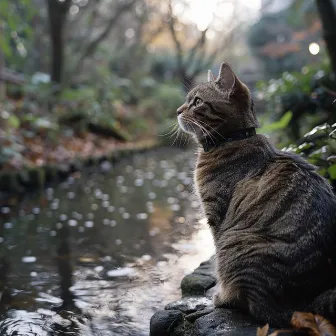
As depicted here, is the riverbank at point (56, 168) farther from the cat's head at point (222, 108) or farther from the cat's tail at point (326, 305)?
the cat's tail at point (326, 305)

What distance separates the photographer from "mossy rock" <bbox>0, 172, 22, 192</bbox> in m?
7.11

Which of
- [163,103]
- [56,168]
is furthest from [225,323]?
[163,103]

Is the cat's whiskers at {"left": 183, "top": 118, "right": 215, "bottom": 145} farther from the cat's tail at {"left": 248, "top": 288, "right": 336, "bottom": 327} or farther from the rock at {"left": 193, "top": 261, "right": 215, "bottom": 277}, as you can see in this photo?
the rock at {"left": 193, "top": 261, "right": 215, "bottom": 277}

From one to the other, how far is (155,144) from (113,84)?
2455 mm

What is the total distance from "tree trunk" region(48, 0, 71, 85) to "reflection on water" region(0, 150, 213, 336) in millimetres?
5125

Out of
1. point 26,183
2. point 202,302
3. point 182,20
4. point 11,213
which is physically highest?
point 182,20

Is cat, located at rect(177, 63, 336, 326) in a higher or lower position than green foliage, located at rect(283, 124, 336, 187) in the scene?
lower

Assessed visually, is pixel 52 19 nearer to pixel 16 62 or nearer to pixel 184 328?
pixel 16 62


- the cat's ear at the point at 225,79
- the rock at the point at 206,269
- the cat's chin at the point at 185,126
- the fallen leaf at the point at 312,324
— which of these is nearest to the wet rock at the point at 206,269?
the rock at the point at 206,269

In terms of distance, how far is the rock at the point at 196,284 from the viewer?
3.26 metres

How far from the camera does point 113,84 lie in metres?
16.0

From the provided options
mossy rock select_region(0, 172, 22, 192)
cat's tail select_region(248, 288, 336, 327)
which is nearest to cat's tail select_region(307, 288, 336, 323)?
cat's tail select_region(248, 288, 336, 327)

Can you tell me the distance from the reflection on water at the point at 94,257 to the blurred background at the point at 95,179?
0.5 inches

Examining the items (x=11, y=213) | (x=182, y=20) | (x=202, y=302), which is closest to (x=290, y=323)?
(x=202, y=302)
